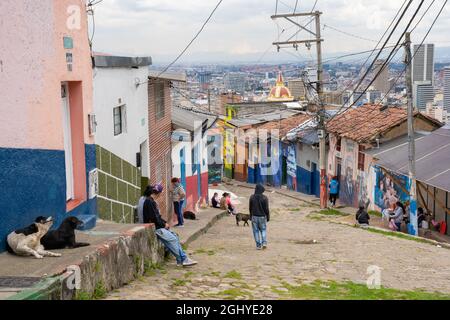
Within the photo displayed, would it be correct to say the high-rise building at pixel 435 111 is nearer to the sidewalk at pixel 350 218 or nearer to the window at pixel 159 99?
the sidewalk at pixel 350 218

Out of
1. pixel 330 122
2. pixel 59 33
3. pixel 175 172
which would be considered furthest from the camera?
pixel 330 122

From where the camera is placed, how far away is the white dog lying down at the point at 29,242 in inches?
266

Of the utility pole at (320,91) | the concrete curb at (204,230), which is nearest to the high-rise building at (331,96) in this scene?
the utility pole at (320,91)

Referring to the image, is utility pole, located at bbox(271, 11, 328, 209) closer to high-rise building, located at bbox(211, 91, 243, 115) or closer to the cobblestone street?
the cobblestone street

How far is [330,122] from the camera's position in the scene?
95.6 feet

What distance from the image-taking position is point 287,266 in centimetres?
1019

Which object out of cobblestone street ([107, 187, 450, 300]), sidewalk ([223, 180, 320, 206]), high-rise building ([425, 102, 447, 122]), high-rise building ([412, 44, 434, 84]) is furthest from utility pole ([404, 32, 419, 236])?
high-rise building ([425, 102, 447, 122])

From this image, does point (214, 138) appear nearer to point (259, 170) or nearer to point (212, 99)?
point (259, 170)

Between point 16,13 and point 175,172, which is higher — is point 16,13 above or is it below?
above

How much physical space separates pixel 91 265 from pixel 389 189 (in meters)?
16.6

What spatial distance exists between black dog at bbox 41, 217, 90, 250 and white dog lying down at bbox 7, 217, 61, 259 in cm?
15

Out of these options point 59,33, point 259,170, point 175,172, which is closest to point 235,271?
point 59,33

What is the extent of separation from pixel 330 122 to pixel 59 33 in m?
22.2

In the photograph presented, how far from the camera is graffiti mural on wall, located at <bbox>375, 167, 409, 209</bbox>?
20.2 metres
